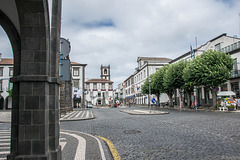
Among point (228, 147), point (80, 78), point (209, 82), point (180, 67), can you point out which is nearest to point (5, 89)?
point (80, 78)

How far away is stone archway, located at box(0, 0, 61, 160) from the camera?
13.7 feet

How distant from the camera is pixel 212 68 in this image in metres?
25.2

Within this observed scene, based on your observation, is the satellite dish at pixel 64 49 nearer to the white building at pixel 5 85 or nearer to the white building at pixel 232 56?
the white building at pixel 232 56

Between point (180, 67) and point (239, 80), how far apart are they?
9182 mm

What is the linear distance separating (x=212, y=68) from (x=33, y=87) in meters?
25.0

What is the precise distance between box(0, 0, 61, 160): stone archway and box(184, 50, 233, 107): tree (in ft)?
78.2

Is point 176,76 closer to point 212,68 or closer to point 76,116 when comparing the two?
point 212,68

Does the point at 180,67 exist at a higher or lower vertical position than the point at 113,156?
higher

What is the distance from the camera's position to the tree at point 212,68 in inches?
971

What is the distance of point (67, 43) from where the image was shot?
6301 millimetres

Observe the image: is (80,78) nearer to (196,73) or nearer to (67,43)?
(196,73)

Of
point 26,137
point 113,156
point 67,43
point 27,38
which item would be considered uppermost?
point 67,43

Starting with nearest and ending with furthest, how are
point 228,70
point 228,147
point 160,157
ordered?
point 160,157
point 228,147
point 228,70

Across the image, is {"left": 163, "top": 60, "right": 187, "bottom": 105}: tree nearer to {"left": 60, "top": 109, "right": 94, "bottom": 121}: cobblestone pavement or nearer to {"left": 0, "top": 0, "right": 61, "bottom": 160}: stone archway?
{"left": 60, "top": 109, "right": 94, "bottom": 121}: cobblestone pavement
